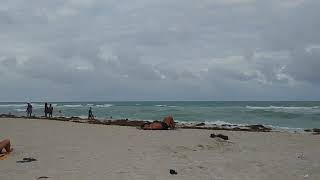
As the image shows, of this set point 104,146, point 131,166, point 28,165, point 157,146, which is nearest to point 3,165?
point 28,165

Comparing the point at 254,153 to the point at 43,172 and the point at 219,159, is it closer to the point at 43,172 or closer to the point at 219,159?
the point at 219,159

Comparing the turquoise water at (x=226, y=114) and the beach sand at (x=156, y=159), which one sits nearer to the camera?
the beach sand at (x=156, y=159)

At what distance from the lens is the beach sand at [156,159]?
938 centimetres

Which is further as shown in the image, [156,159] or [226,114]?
[226,114]

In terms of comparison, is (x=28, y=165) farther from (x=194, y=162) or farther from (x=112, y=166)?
(x=194, y=162)

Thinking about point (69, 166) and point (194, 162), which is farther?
point (194, 162)

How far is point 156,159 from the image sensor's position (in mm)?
11547

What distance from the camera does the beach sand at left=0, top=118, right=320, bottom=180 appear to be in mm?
9383

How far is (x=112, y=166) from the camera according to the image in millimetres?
10227

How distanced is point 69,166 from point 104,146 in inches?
164

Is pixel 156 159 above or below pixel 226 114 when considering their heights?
below

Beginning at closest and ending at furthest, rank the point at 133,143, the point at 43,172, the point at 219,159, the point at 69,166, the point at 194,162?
the point at 43,172, the point at 69,166, the point at 194,162, the point at 219,159, the point at 133,143

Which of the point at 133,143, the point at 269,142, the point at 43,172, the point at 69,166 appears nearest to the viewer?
the point at 43,172

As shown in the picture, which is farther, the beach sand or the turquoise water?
the turquoise water
